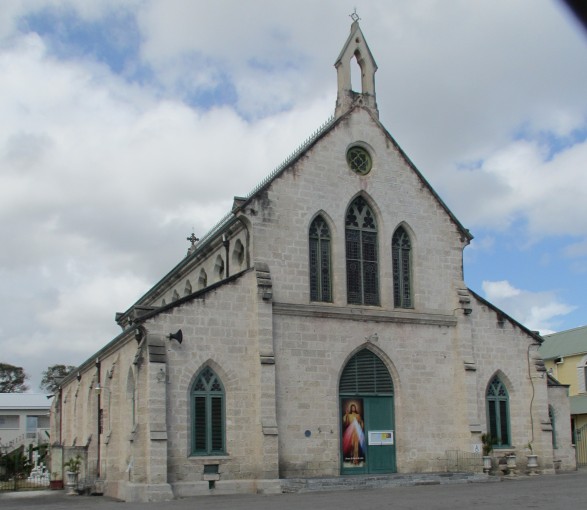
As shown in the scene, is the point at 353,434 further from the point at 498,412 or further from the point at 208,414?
the point at 498,412

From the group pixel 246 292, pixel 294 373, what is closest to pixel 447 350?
pixel 294 373

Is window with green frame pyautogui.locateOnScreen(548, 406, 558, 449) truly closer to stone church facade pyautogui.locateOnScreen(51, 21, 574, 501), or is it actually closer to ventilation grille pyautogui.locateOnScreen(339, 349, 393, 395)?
stone church facade pyautogui.locateOnScreen(51, 21, 574, 501)

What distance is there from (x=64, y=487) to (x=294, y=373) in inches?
441

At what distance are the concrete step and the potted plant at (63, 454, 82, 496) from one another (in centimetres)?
897

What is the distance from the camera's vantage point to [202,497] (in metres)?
22.9

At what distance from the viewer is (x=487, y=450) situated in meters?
28.5

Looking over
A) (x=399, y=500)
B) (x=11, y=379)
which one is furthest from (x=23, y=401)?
(x=399, y=500)

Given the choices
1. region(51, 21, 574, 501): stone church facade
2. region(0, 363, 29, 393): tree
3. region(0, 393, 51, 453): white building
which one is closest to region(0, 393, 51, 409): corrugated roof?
region(0, 393, 51, 453): white building

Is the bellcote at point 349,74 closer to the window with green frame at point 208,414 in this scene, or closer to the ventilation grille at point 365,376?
the ventilation grille at point 365,376

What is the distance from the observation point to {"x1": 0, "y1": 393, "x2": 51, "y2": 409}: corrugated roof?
72562 millimetres

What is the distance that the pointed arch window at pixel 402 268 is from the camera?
29.1m

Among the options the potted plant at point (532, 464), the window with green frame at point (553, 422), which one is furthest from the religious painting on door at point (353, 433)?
the window with green frame at point (553, 422)

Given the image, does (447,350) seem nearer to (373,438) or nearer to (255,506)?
(373,438)

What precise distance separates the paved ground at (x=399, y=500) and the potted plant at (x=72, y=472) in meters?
2.25
